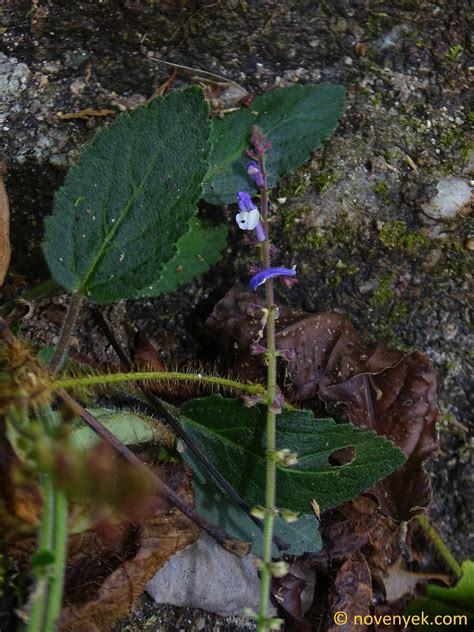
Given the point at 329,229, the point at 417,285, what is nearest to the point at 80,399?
the point at 329,229

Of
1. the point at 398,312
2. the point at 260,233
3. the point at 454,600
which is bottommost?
the point at 454,600

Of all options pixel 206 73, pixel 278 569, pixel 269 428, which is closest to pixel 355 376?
pixel 269 428

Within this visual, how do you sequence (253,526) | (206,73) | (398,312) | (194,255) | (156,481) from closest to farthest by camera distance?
(156,481)
(253,526)
(194,255)
(398,312)
(206,73)

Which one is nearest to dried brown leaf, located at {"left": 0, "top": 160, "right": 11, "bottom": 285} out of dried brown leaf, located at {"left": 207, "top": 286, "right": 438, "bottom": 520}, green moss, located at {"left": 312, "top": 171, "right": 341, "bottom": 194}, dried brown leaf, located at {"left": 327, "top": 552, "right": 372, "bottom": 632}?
dried brown leaf, located at {"left": 207, "top": 286, "right": 438, "bottom": 520}

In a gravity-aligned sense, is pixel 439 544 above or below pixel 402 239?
below

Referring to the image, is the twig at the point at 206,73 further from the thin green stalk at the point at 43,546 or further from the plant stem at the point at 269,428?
the thin green stalk at the point at 43,546

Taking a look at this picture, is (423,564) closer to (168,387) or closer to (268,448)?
(268,448)

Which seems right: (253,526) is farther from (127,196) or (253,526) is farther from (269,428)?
(127,196)
